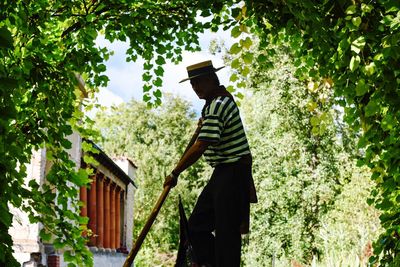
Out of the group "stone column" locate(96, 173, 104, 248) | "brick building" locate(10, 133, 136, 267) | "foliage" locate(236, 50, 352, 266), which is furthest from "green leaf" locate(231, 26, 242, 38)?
"stone column" locate(96, 173, 104, 248)

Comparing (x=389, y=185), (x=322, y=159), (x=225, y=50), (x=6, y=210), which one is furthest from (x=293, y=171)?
(x=6, y=210)

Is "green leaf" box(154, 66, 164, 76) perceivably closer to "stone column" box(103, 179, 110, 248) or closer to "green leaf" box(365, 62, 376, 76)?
"green leaf" box(365, 62, 376, 76)

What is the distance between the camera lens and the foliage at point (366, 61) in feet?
15.4

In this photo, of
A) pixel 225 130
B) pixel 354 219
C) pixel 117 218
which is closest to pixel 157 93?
pixel 225 130

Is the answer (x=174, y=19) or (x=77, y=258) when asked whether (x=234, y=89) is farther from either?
(x=77, y=258)

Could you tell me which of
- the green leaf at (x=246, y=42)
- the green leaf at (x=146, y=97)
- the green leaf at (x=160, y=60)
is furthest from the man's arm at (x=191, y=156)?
the green leaf at (x=146, y=97)

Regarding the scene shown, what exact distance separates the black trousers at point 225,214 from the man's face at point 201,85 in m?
0.54

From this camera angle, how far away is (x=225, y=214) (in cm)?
523

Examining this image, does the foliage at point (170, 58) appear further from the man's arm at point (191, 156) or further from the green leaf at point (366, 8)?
the man's arm at point (191, 156)

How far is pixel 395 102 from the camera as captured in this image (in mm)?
4754

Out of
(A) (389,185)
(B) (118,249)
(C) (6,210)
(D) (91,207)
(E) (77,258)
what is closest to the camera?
(C) (6,210)

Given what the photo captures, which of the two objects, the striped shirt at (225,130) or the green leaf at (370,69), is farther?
the striped shirt at (225,130)

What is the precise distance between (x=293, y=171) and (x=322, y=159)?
3.89 ft

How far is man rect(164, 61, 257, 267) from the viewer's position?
5207mm
